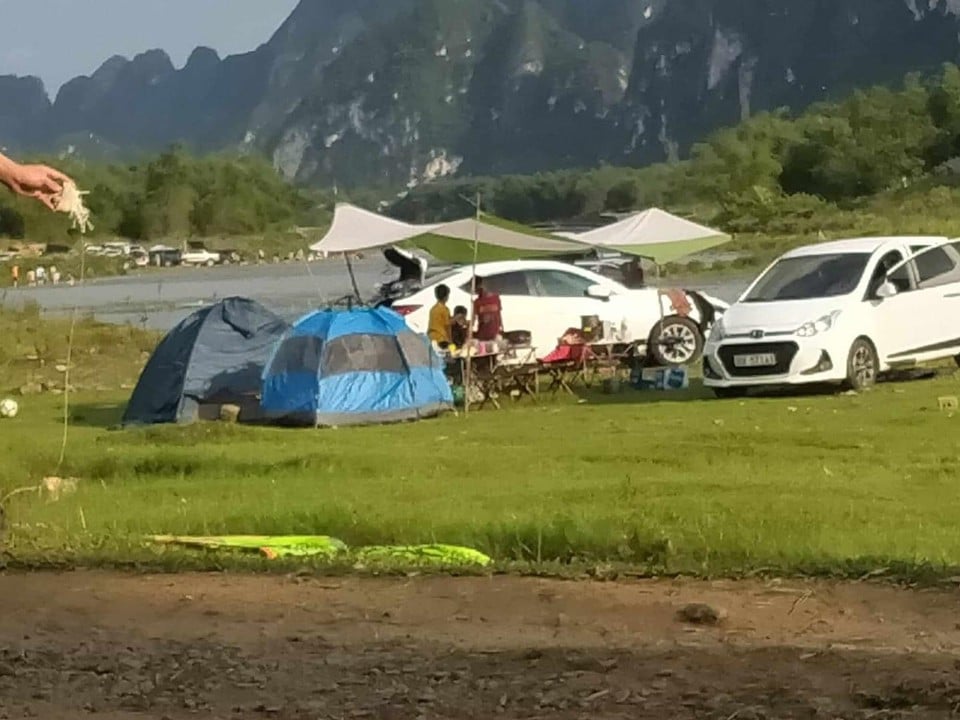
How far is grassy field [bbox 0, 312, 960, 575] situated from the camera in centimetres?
890

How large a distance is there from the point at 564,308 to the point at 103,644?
15065 millimetres

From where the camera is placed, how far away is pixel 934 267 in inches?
748

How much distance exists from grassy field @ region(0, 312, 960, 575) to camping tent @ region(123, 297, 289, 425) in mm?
1251

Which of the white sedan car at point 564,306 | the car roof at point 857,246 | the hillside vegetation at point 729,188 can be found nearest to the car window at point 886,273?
the car roof at point 857,246

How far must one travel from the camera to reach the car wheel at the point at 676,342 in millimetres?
21109

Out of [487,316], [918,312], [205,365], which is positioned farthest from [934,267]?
A: [205,365]

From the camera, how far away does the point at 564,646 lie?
625 centimetres

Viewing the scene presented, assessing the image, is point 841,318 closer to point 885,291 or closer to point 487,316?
point 885,291

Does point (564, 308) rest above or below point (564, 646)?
above

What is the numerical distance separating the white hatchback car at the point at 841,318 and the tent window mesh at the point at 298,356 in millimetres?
3957

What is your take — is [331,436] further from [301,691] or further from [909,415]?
[301,691]

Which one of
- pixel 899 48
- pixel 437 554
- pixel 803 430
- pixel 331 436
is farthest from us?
pixel 899 48

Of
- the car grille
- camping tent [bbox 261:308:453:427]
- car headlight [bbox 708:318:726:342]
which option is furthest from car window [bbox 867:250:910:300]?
camping tent [bbox 261:308:453:427]

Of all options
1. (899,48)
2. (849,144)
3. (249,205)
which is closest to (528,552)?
(849,144)
